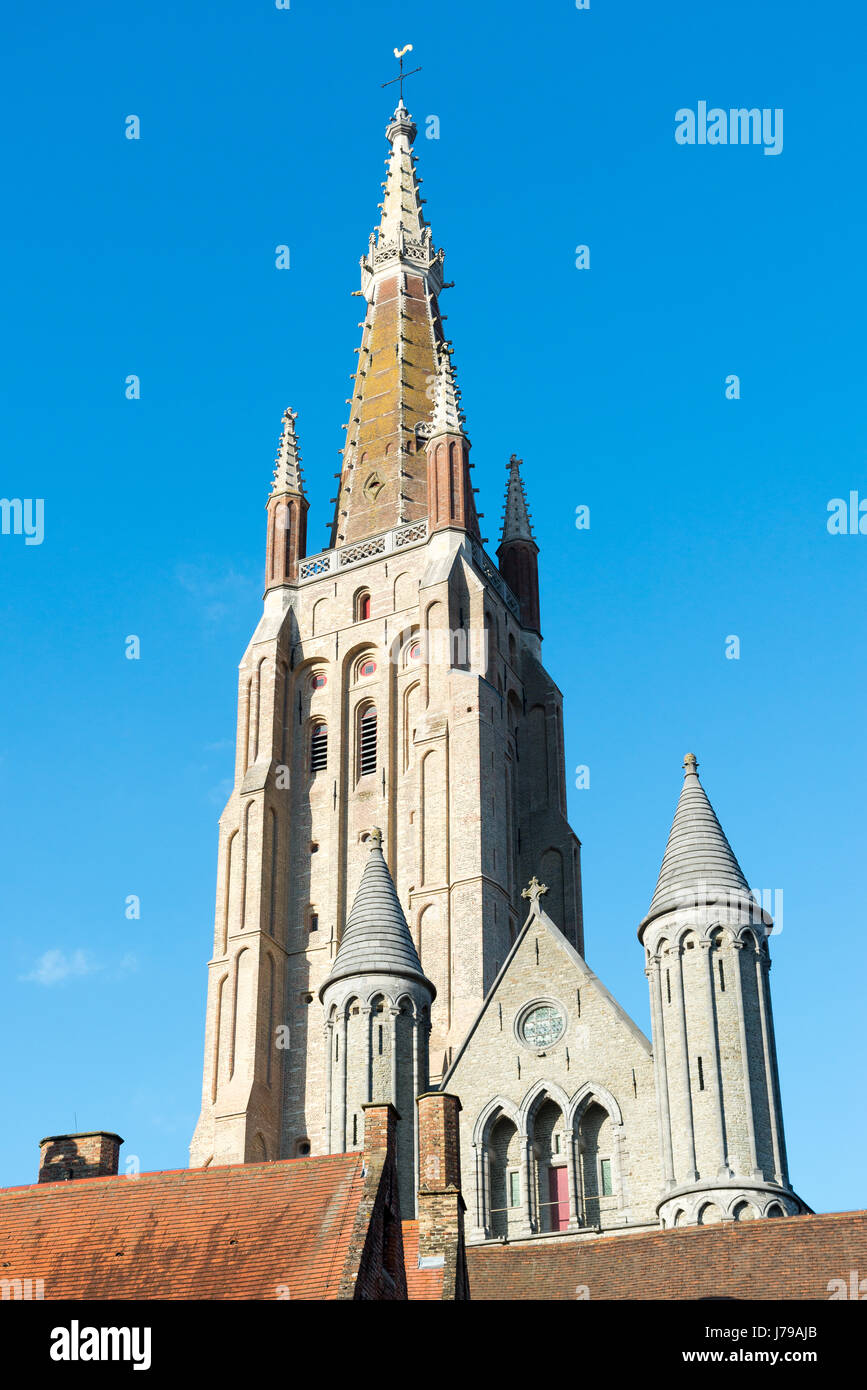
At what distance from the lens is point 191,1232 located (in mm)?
26562

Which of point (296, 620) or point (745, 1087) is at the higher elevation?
point (296, 620)

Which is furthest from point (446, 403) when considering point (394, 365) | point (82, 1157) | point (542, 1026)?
point (82, 1157)

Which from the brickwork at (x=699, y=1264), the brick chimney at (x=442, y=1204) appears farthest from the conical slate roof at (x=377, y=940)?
the brick chimney at (x=442, y=1204)

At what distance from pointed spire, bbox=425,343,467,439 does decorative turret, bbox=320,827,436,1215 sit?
2489cm

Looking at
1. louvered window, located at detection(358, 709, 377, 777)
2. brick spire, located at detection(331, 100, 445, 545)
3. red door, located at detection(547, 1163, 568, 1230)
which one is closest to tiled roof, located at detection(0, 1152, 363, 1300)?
red door, located at detection(547, 1163, 568, 1230)

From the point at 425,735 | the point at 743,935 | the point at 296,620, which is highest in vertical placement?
the point at 296,620

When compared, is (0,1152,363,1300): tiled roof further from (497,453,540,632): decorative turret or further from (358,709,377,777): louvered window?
(497,453,540,632): decorative turret

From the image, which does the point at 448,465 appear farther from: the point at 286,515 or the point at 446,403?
the point at 286,515

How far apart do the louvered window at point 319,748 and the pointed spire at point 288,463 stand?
10316mm

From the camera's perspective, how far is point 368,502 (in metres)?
67.4

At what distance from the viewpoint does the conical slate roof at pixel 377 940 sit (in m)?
42.1
